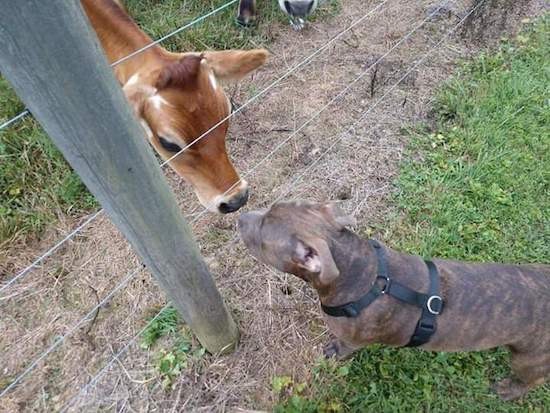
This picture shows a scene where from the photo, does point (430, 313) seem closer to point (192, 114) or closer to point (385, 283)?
point (385, 283)

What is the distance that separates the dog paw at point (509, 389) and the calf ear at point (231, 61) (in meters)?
2.87

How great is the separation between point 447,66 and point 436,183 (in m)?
1.69

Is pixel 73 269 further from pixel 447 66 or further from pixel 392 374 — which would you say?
pixel 447 66

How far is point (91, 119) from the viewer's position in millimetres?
1435

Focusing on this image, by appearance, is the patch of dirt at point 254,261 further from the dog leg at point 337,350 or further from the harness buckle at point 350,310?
the harness buckle at point 350,310

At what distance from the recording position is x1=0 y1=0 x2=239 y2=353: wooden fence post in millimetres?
1197

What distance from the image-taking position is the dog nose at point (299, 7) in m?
4.12

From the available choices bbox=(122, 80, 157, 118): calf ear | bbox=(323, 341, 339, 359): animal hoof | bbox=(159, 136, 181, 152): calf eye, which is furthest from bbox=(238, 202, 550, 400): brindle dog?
bbox=(122, 80, 157, 118): calf ear

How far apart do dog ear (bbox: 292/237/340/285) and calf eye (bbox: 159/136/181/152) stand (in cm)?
111

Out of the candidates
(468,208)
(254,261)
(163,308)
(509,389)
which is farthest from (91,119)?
(468,208)

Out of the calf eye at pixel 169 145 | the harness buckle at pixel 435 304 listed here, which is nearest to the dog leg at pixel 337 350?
the harness buckle at pixel 435 304

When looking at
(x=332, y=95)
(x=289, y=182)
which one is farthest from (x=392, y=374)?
(x=332, y=95)

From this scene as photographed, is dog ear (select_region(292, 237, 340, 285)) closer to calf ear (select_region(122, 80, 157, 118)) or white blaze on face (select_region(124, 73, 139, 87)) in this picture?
calf ear (select_region(122, 80, 157, 118))

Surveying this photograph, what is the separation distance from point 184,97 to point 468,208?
2.58 meters
